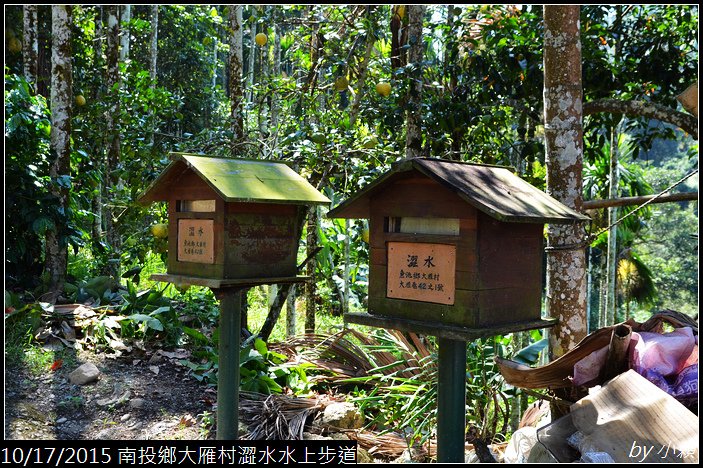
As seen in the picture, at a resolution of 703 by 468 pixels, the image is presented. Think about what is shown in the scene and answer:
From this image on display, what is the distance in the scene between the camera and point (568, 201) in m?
3.62

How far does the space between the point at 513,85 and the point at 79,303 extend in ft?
14.2

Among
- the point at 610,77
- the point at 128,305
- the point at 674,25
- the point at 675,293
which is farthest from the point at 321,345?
the point at 675,293

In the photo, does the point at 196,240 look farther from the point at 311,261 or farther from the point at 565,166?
the point at 311,261

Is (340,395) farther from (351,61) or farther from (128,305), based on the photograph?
(351,61)

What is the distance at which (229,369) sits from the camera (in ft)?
12.3

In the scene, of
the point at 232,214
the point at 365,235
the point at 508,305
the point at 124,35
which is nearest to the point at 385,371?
the point at 365,235

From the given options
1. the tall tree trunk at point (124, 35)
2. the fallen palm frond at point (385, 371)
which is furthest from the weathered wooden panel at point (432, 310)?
the tall tree trunk at point (124, 35)

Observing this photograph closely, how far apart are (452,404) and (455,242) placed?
0.70 meters

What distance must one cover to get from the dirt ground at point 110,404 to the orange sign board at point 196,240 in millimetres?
1429

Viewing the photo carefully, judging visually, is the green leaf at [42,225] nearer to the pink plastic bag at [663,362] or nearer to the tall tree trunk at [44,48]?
the tall tree trunk at [44,48]

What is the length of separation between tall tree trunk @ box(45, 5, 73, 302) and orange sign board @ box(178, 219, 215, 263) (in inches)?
122

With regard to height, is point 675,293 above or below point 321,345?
below

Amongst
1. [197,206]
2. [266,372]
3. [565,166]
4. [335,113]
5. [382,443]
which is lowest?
[382,443]

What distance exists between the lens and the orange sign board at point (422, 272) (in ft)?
8.55
